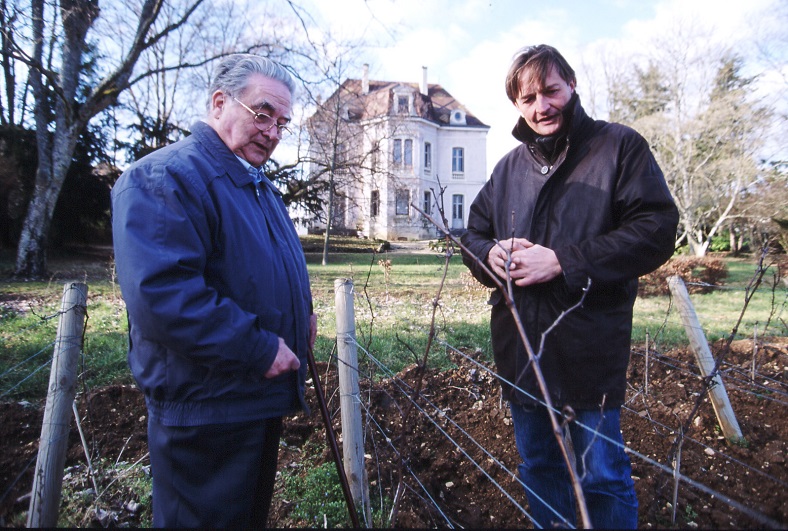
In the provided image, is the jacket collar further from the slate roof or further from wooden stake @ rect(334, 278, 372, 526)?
the slate roof

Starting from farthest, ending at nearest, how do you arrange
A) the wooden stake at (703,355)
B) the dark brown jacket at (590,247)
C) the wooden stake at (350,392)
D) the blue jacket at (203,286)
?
the wooden stake at (703,355) → the wooden stake at (350,392) → the dark brown jacket at (590,247) → the blue jacket at (203,286)

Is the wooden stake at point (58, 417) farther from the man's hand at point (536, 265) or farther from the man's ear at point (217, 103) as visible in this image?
the man's hand at point (536, 265)

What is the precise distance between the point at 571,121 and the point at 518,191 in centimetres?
33

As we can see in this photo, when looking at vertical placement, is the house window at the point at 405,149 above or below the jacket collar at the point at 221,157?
above

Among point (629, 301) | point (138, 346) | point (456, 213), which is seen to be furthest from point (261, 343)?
point (456, 213)

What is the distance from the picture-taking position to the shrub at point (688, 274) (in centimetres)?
1091

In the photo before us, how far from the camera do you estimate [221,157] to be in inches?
66.5

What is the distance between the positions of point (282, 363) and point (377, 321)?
555cm

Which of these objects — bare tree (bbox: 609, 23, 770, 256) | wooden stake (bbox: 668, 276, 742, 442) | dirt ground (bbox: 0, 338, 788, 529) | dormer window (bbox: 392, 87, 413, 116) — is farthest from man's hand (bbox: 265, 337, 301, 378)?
dormer window (bbox: 392, 87, 413, 116)

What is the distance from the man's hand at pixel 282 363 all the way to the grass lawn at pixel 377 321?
50cm

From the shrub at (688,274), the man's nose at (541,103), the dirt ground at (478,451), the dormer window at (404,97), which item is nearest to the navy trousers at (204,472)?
the dirt ground at (478,451)

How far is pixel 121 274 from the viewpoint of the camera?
1.42 meters

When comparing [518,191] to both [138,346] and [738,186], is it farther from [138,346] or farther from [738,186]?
[738,186]

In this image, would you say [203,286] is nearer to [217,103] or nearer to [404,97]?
[217,103]
